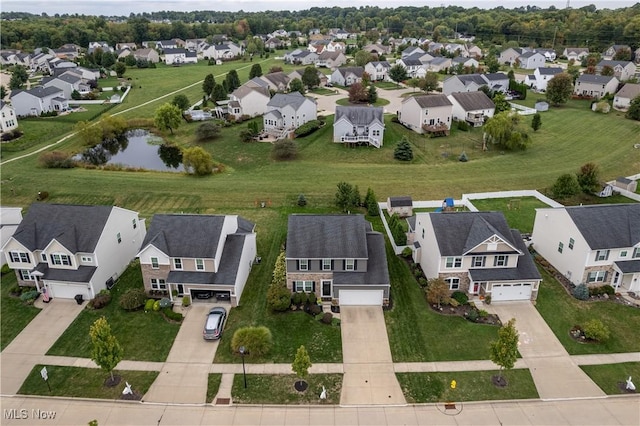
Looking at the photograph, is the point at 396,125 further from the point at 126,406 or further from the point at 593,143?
the point at 126,406

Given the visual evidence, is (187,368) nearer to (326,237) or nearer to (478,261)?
(326,237)

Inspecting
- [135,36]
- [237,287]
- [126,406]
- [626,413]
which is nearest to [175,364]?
[126,406]

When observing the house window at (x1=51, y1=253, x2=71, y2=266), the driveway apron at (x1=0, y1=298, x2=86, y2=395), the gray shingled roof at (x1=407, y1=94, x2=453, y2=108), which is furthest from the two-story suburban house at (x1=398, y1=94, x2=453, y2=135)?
the driveway apron at (x1=0, y1=298, x2=86, y2=395)

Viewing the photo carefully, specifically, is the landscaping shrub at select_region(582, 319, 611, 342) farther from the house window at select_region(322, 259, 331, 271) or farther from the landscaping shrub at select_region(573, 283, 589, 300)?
the house window at select_region(322, 259, 331, 271)

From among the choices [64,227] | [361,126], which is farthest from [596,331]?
[361,126]

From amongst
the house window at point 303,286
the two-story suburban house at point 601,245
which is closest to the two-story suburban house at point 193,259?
the house window at point 303,286

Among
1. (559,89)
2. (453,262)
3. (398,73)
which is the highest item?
(398,73)
